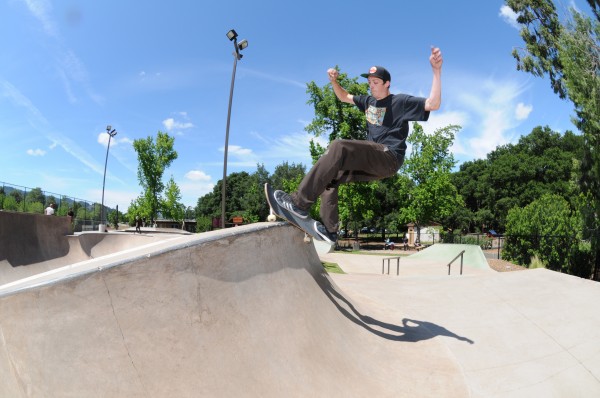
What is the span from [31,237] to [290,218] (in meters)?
12.3

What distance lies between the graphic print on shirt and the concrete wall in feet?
39.1

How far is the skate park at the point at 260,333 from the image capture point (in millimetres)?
2395

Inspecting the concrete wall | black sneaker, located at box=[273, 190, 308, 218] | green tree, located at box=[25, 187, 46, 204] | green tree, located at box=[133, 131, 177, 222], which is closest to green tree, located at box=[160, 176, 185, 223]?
green tree, located at box=[133, 131, 177, 222]

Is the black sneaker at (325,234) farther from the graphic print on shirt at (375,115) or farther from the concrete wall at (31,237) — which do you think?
the concrete wall at (31,237)

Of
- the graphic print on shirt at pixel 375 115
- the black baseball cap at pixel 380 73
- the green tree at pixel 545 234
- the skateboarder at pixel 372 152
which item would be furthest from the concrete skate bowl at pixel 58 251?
the green tree at pixel 545 234

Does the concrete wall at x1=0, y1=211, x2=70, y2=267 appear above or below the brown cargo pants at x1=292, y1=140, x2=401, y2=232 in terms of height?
below

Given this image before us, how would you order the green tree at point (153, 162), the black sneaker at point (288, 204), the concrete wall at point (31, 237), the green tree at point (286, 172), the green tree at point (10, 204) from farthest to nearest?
the green tree at point (286, 172), the green tree at point (153, 162), the green tree at point (10, 204), the concrete wall at point (31, 237), the black sneaker at point (288, 204)

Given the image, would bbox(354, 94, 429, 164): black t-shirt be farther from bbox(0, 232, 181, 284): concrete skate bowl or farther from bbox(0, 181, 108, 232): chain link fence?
bbox(0, 181, 108, 232): chain link fence

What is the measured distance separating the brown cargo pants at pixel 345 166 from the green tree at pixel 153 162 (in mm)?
40967

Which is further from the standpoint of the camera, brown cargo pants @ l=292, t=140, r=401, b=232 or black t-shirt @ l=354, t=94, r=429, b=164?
black t-shirt @ l=354, t=94, r=429, b=164

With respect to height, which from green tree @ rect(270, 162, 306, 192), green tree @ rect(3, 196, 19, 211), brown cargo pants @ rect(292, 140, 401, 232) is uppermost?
green tree @ rect(270, 162, 306, 192)

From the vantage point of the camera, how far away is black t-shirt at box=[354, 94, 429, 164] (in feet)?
14.3

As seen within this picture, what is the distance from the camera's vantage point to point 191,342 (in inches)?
110

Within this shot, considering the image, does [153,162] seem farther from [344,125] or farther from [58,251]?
[58,251]
